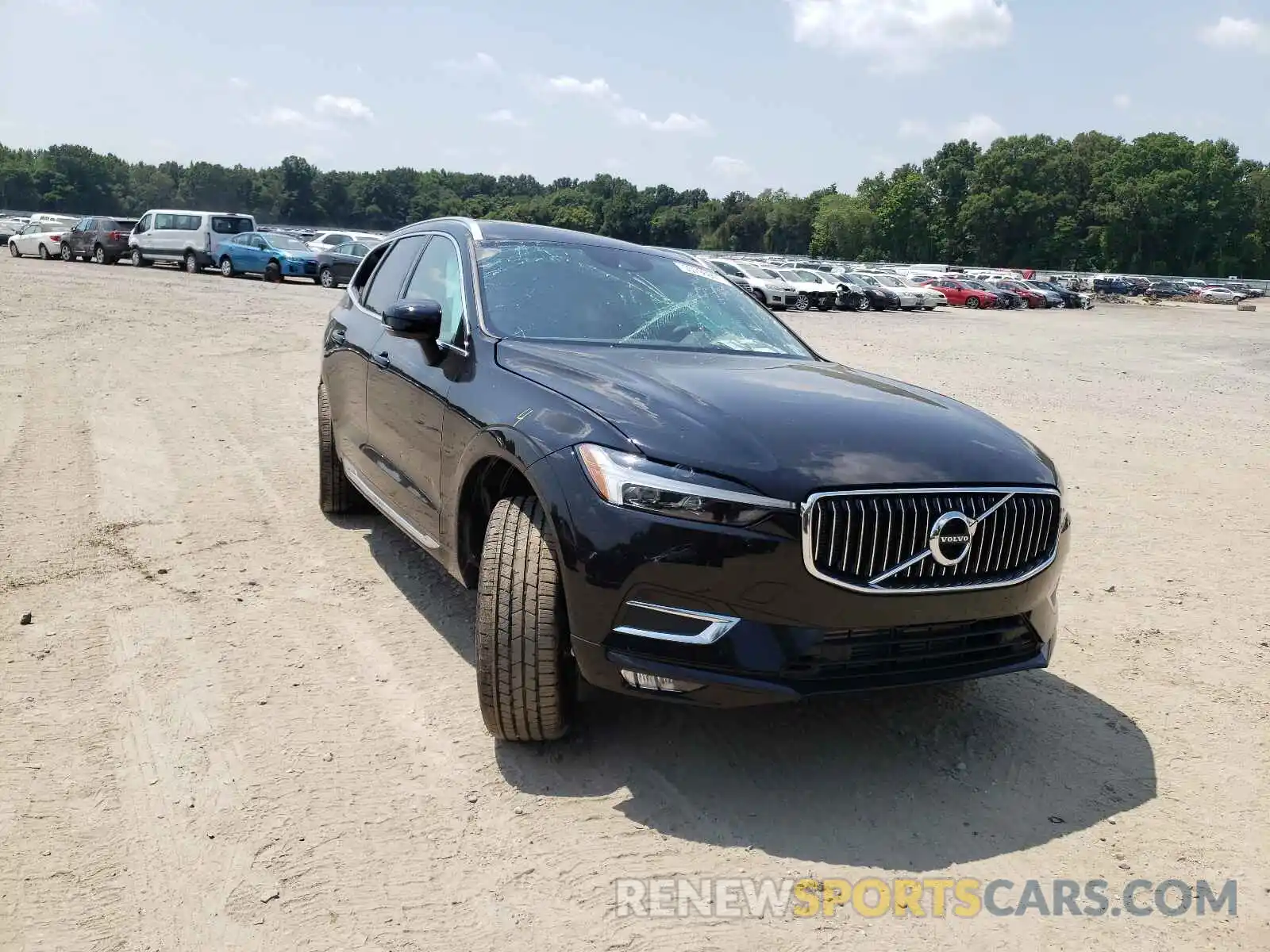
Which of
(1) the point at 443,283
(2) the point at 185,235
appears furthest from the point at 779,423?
(2) the point at 185,235

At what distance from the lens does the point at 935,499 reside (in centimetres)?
315

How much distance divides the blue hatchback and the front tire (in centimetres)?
2758

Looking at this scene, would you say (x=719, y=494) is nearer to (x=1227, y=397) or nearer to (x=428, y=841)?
(x=428, y=841)

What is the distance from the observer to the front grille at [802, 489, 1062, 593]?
3.03m

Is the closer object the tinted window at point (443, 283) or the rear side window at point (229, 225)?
the tinted window at point (443, 283)

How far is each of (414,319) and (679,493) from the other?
1.64 metres

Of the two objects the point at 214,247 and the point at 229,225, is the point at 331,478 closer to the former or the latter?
the point at 214,247

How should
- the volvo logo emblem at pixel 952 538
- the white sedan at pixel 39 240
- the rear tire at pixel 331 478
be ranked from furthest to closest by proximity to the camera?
the white sedan at pixel 39 240, the rear tire at pixel 331 478, the volvo logo emblem at pixel 952 538

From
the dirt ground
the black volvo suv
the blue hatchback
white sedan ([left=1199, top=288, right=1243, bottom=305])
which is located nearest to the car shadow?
the dirt ground

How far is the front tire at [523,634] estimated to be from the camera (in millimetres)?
3299

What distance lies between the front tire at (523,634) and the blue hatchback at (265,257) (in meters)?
27.6

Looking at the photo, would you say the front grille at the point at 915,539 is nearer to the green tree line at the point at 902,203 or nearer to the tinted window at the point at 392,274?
the tinted window at the point at 392,274

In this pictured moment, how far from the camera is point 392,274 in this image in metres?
5.59

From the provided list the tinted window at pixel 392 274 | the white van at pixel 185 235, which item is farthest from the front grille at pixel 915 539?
the white van at pixel 185 235
